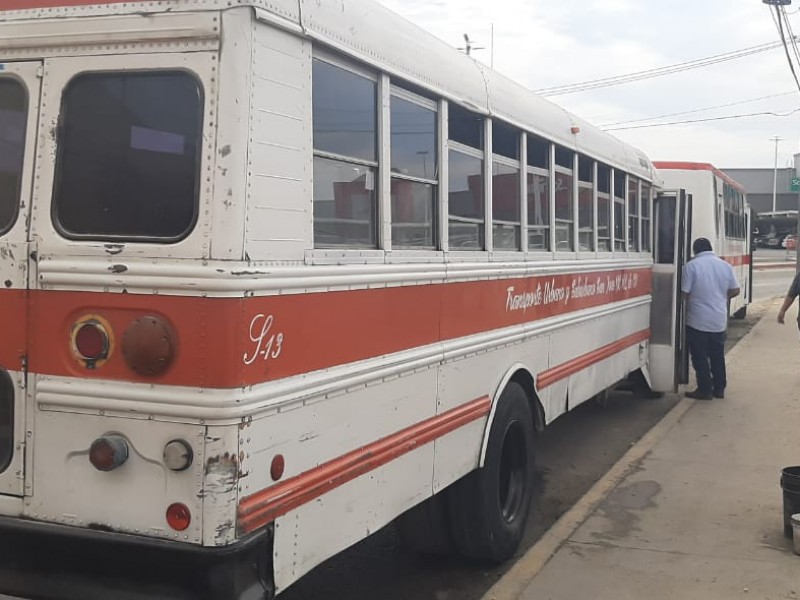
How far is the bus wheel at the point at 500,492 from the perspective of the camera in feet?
15.3

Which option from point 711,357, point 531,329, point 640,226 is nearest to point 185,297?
point 531,329

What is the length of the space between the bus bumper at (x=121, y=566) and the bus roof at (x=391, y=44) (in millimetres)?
1680

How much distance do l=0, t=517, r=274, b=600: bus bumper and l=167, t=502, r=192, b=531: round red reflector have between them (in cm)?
6

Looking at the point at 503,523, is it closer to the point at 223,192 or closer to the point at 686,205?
the point at 223,192

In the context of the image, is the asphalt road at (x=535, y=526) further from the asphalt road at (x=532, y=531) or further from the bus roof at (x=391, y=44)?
the bus roof at (x=391, y=44)

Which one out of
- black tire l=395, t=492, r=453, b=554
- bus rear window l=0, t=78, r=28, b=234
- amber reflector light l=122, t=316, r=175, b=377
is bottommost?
black tire l=395, t=492, r=453, b=554

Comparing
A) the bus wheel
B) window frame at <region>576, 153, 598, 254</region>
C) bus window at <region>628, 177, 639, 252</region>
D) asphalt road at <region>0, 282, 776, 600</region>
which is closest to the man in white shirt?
asphalt road at <region>0, 282, 776, 600</region>

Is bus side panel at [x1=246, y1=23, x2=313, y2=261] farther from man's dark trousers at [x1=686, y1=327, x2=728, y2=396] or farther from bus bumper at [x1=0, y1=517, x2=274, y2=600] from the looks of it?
man's dark trousers at [x1=686, y1=327, x2=728, y2=396]

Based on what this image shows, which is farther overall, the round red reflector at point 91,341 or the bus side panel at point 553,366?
the bus side panel at point 553,366

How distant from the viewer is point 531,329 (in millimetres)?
5445

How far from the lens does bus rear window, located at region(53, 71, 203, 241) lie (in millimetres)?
2859

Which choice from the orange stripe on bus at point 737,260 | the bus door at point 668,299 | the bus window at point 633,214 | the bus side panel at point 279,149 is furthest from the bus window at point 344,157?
the orange stripe on bus at point 737,260

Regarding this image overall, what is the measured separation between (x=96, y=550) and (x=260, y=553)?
1.77ft

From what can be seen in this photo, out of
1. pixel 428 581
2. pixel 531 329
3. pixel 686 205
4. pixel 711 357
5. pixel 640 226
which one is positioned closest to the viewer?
pixel 428 581
